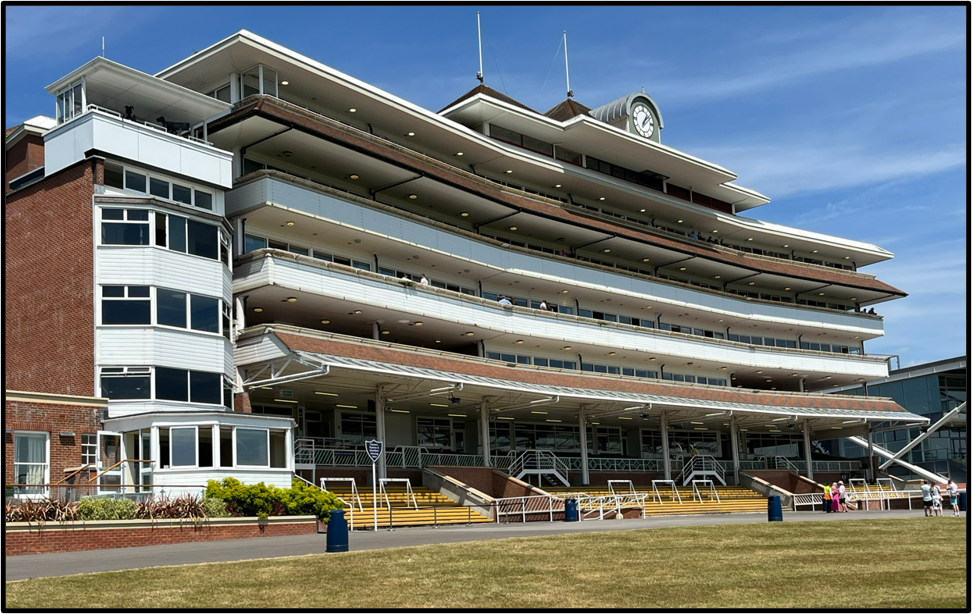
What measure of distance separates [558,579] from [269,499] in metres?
16.1

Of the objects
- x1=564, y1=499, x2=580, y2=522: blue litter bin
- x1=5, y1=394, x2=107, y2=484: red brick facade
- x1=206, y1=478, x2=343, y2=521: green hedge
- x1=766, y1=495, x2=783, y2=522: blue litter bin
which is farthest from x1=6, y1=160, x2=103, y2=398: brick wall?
x1=766, y1=495, x2=783, y2=522: blue litter bin

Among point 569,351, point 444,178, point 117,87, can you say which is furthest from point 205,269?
point 569,351

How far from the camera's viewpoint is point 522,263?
176 ft

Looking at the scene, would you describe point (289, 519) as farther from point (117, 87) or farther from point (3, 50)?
point (3, 50)

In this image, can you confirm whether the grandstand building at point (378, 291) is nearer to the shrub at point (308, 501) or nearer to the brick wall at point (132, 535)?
the shrub at point (308, 501)

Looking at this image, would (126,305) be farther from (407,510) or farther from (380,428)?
(407,510)

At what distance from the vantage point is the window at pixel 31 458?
29.0 m

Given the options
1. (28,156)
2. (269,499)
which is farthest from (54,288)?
(269,499)

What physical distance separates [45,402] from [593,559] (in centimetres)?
1880

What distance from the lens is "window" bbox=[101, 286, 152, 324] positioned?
112ft

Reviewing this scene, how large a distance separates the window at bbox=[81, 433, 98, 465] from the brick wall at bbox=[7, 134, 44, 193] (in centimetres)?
1224

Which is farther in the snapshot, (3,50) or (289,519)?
(289,519)

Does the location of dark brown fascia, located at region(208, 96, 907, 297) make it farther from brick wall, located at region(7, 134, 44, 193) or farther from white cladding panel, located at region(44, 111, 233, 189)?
brick wall, located at region(7, 134, 44, 193)

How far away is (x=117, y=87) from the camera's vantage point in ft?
121
